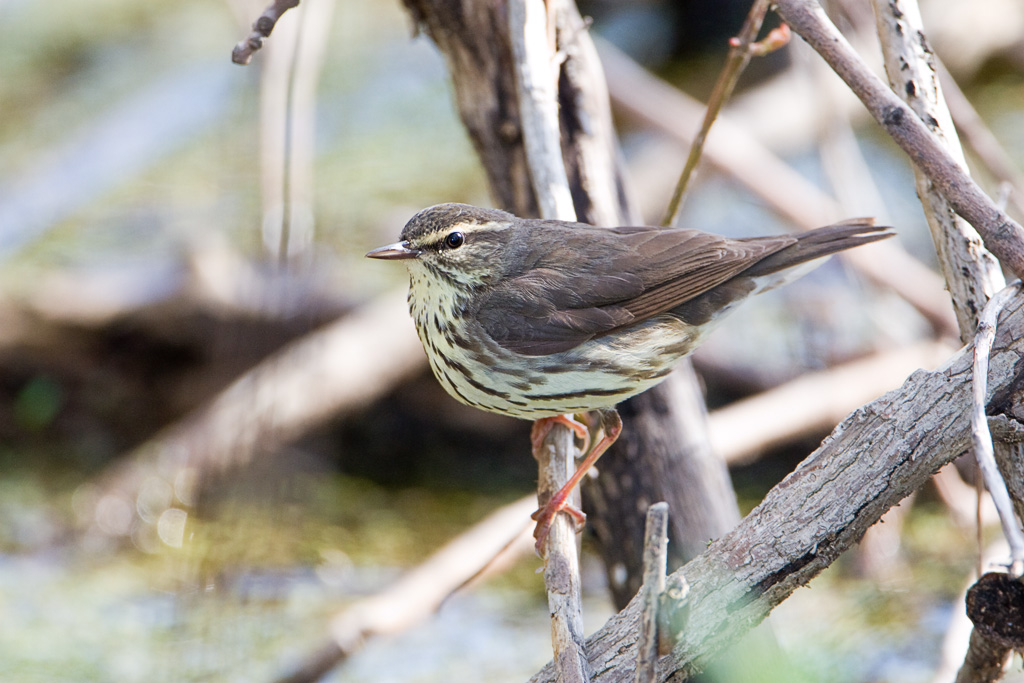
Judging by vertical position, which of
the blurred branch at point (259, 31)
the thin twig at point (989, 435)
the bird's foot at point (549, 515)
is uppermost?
the blurred branch at point (259, 31)

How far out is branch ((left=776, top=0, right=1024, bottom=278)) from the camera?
101 inches

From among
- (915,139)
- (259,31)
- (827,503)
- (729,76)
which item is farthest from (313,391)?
(915,139)

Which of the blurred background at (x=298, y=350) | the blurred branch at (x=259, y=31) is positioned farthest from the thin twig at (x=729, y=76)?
the blurred branch at (x=259, y=31)

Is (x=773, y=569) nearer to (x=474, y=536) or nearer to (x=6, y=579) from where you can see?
(x=474, y=536)

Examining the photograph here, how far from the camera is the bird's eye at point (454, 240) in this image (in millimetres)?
3635

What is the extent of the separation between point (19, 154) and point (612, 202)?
6060 mm

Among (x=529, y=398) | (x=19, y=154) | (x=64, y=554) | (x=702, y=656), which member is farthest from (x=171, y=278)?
(x=702, y=656)

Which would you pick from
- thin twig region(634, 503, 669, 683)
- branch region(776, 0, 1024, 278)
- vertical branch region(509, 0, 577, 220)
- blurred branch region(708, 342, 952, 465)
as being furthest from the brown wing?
blurred branch region(708, 342, 952, 465)

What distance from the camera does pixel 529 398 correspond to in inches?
136

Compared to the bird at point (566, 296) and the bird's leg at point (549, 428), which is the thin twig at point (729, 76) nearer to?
the bird at point (566, 296)

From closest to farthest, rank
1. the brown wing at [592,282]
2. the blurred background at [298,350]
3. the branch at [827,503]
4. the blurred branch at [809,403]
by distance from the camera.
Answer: the branch at [827,503], the brown wing at [592,282], the blurred background at [298,350], the blurred branch at [809,403]

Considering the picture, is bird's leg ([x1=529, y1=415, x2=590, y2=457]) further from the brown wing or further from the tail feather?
the tail feather

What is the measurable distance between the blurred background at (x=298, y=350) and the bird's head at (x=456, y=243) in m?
0.43

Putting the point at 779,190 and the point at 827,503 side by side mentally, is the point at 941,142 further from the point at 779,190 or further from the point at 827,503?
the point at 779,190
